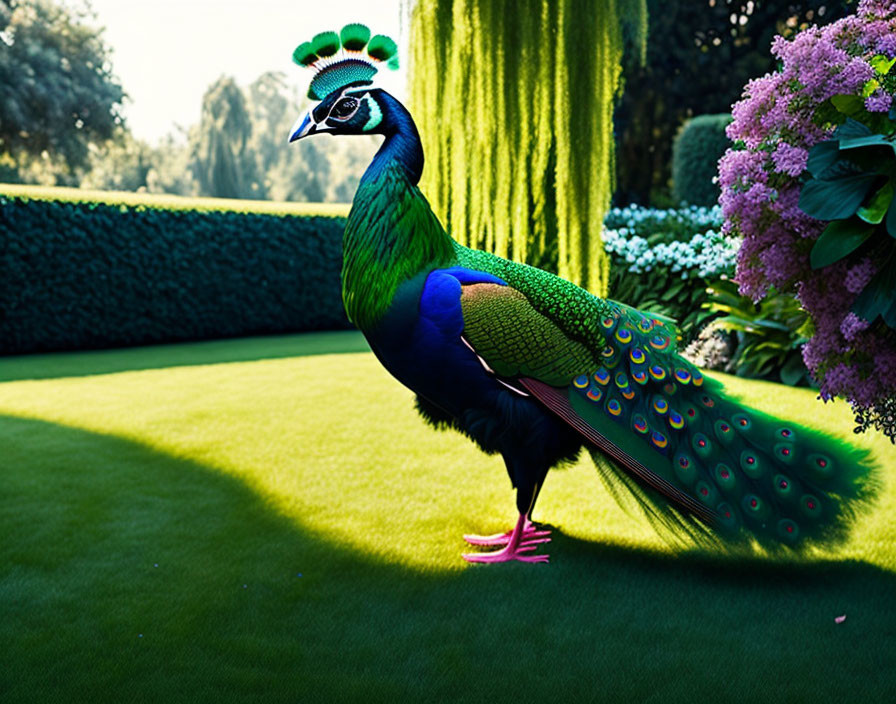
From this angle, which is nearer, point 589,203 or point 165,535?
point 165,535

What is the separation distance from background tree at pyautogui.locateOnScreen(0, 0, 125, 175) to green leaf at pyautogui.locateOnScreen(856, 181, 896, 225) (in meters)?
27.9

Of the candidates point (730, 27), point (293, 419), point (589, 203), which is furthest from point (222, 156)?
point (589, 203)

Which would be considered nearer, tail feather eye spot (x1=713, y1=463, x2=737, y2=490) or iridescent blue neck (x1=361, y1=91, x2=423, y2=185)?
tail feather eye spot (x1=713, y1=463, x2=737, y2=490)

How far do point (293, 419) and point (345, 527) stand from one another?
2.36 m

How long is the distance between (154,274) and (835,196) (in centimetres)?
953

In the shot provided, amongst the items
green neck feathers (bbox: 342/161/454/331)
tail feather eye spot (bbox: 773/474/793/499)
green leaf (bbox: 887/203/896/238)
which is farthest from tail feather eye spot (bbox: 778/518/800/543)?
green neck feathers (bbox: 342/161/454/331)

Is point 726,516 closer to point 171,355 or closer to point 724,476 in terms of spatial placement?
point 724,476

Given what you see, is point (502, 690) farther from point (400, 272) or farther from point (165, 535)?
point (165, 535)

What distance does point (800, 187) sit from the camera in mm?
2488

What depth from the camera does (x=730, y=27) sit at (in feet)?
52.4

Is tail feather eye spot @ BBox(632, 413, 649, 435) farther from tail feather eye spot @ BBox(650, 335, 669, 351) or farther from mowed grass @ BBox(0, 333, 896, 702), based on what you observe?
mowed grass @ BBox(0, 333, 896, 702)

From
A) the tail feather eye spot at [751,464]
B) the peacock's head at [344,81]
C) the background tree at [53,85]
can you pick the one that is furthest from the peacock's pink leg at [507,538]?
the background tree at [53,85]

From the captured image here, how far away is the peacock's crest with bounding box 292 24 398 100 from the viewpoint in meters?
3.12

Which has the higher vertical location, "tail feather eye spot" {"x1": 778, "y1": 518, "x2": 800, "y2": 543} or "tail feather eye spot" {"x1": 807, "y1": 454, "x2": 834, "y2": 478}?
"tail feather eye spot" {"x1": 807, "y1": 454, "x2": 834, "y2": 478}
